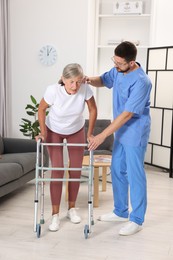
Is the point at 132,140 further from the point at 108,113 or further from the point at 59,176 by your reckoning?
the point at 108,113

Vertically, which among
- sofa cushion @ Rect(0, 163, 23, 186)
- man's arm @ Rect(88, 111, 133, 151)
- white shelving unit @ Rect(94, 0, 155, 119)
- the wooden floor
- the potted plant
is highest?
white shelving unit @ Rect(94, 0, 155, 119)

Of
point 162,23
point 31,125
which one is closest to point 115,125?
point 31,125

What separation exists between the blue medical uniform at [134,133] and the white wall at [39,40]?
8.43 ft

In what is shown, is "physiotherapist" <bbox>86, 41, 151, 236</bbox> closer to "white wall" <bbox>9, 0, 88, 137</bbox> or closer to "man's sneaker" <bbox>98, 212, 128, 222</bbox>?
"man's sneaker" <bbox>98, 212, 128, 222</bbox>

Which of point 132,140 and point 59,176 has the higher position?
point 132,140

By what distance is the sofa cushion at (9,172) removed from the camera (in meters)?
3.53

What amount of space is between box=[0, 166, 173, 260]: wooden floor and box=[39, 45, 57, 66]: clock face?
240cm

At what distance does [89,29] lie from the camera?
18.4 ft

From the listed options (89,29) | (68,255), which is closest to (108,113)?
(89,29)

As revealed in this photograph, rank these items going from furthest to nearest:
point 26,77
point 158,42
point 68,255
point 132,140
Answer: point 26,77 → point 158,42 → point 132,140 → point 68,255

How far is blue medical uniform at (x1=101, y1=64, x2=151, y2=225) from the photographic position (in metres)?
2.96

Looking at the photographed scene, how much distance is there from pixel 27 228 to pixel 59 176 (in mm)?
494

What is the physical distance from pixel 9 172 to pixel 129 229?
1.22 meters

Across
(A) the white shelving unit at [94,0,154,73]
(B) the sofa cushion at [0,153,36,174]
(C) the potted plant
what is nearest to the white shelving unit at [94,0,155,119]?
(A) the white shelving unit at [94,0,154,73]
